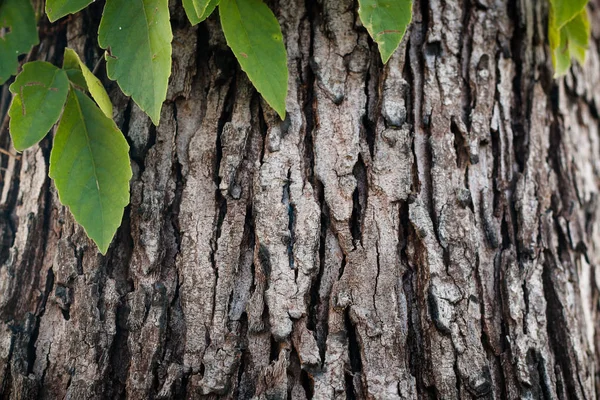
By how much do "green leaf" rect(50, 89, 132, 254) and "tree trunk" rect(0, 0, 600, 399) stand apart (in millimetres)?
116

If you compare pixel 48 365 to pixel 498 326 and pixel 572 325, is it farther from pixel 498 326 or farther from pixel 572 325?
pixel 572 325

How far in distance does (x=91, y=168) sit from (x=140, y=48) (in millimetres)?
251

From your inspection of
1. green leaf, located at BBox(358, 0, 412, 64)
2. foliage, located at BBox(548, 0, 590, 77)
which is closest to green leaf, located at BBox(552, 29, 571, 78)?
foliage, located at BBox(548, 0, 590, 77)

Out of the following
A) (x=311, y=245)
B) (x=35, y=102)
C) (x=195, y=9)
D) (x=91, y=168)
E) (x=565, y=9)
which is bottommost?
(x=311, y=245)

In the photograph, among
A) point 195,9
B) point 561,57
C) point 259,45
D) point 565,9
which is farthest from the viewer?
point 561,57

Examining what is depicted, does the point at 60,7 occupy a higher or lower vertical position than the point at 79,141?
higher

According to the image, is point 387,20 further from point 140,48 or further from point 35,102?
point 35,102

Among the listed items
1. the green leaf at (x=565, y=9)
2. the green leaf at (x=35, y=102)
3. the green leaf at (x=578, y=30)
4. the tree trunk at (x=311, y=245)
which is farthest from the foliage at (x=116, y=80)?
the green leaf at (x=578, y=30)

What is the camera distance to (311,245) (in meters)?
1.06

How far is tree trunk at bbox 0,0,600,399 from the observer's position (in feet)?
3.39

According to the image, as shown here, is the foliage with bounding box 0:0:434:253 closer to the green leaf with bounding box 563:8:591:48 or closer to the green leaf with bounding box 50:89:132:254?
the green leaf with bounding box 50:89:132:254

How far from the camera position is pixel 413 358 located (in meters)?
1.05

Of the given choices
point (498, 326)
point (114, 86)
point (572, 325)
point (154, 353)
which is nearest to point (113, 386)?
point (154, 353)

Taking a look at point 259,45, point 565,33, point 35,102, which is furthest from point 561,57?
point 35,102
